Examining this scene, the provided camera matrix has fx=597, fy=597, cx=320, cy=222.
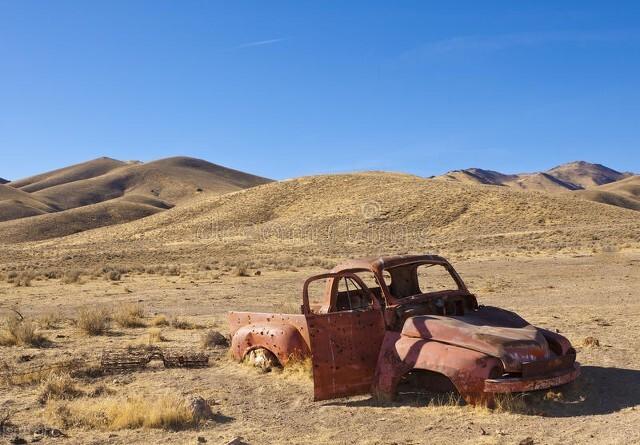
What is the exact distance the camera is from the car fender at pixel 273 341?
26.2 feet

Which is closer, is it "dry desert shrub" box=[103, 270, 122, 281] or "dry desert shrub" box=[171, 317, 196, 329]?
"dry desert shrub" box=[171, 317, 196, 329]

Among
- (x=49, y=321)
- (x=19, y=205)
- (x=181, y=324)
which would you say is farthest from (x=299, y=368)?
(x=19, y=205)

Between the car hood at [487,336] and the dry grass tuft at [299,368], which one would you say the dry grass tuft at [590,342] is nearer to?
the car hood at [487,336]

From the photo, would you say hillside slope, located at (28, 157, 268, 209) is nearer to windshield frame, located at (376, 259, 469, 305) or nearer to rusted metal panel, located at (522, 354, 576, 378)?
windshield frame, located at (376, 259, 469, 305)

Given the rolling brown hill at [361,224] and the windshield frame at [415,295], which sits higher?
the rolling brown hill at [361,224]

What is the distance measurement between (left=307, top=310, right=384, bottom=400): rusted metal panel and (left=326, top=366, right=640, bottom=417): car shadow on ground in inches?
10.3

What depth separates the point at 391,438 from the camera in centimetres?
561

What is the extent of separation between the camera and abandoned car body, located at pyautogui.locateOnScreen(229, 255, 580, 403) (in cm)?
607

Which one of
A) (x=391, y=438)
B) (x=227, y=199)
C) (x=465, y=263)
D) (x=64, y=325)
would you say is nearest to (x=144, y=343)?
(x=64, y=325)

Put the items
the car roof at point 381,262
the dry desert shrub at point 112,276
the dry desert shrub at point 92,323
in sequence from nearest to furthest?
the car roof at point 381,262 < the dry desert shrub at point 92,323 < the dry desert shrub at point 112,276

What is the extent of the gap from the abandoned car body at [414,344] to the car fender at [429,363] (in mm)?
10

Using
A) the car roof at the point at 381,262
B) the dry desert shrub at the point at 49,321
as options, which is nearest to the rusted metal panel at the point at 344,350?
the car roof at the point at 381,262

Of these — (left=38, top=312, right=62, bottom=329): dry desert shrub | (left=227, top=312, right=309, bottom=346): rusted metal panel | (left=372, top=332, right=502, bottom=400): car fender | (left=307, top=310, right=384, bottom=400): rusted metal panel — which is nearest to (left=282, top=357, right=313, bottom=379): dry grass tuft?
(left=227, top=312, right=309, bottom=346): rusted metal panel

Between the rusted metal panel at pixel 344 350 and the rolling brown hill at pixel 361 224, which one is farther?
the rolling brown hill at pixel 361 224
